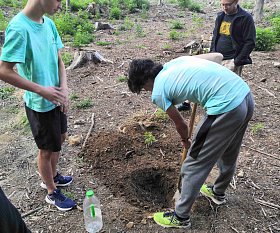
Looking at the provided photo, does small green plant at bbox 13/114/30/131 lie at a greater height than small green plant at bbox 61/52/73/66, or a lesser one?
lesser

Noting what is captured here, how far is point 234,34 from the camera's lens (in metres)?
4.61

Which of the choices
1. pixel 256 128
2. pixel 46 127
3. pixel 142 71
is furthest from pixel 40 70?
pixel 256 128

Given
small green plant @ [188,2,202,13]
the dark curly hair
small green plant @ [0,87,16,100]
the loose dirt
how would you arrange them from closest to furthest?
the dark curly hair < the loose dirt < small green plant @ [0,87,16,100] < small green plant @ [188,2,202,13]

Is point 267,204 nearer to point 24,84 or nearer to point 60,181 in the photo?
point 60,181

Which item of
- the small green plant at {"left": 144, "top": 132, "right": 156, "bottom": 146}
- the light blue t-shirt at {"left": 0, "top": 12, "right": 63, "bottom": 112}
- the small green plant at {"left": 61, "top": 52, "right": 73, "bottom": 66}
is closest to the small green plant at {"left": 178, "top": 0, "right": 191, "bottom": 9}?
the small green plant at {"left": 61, "top": 52, "right": 73, "bottom": 66}

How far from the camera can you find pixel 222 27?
4766 mm

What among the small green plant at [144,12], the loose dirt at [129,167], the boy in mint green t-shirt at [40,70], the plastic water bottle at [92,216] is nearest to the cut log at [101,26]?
the small green plant at [144,12]

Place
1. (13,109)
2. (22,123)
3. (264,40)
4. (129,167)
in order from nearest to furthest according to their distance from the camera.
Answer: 1. (129,167)
2. (22,123)
3. (13,109)
4. (264,40)

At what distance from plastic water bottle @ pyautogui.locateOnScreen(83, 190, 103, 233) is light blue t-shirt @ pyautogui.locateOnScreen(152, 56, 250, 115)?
135 centimetres

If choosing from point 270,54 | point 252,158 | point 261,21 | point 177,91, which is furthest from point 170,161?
point 261,21

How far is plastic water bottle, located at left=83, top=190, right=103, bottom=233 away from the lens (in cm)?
319

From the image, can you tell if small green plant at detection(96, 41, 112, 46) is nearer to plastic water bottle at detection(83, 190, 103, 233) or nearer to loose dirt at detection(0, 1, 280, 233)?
loose dirt at detection(0, 1, 280, 233)

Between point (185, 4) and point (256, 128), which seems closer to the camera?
point (256, 128)

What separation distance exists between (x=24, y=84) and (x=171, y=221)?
1979mm
